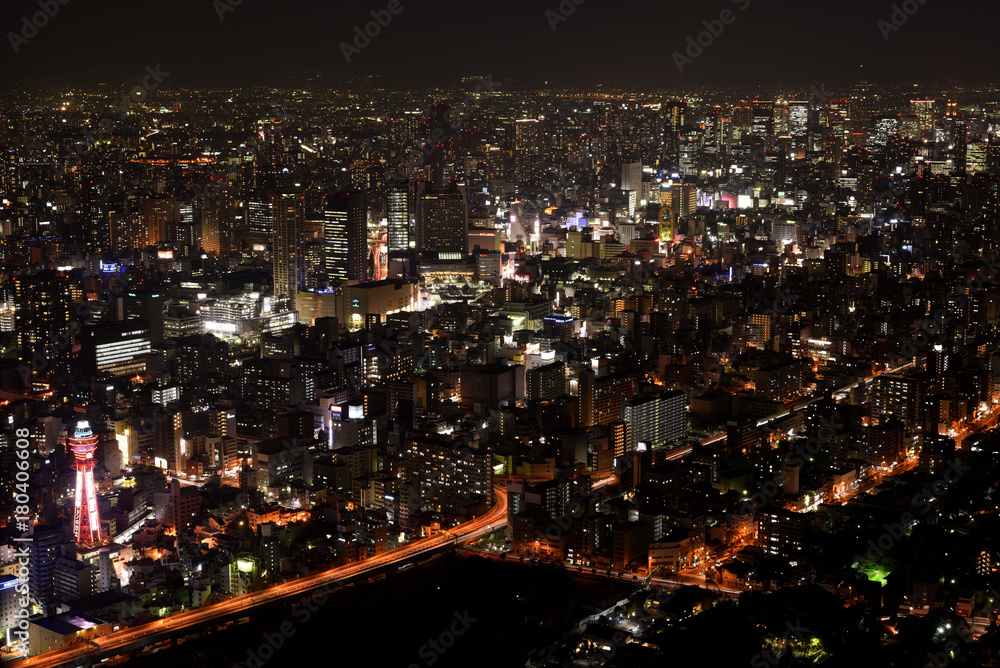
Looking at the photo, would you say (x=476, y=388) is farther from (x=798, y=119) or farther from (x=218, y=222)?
(x=798, y=119)

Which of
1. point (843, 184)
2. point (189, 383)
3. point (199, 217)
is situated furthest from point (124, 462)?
point (843, 184)

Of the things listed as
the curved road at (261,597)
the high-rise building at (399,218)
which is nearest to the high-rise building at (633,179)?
the high-rise building at (399,218)

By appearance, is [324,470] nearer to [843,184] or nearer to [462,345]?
[462,345]

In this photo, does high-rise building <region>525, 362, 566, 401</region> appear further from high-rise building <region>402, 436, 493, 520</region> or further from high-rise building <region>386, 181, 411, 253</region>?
high-rise building <region>386, 181, 411, 253</region>

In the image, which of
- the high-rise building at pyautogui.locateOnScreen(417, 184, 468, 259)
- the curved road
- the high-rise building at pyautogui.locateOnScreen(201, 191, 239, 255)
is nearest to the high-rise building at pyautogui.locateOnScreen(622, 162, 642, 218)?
the high-rise building at pyautogui.locateOnScreen(417, 184, 468, 259)

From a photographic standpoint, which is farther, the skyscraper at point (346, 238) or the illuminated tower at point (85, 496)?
the skyscraper at point (346, 238)

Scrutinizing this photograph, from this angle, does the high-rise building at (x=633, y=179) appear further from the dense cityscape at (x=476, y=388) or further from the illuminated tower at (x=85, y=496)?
the illuminated tower at (x=85, y=496)
